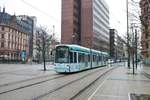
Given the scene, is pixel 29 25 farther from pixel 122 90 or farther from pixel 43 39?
pixel 122 90

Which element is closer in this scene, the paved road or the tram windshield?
the paved road

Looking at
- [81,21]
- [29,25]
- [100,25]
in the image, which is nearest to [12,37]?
[29,25]

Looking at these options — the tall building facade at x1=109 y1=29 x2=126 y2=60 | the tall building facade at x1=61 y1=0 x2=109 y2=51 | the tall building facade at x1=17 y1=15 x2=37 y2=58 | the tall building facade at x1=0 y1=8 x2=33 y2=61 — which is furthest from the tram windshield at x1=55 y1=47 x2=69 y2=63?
the tall building facade at x1=17 y1=15 x2=37 y2=58

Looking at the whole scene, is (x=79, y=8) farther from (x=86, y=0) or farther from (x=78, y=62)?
(x=78, y=62)

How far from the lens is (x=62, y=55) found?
109 ft

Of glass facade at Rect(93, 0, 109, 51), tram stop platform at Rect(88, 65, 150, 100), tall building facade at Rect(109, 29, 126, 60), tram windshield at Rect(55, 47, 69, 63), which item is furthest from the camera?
glass facade at Rect(93, 0, 109, 51)

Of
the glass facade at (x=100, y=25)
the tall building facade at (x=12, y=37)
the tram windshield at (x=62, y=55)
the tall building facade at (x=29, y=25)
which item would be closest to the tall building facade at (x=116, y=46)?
the glass facade at (x=100, y=25)

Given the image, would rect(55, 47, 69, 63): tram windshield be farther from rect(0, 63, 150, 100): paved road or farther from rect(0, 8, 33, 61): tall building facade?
rect(0, 8, 33, 61): tall building facade

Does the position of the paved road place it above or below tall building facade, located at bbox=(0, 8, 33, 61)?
below

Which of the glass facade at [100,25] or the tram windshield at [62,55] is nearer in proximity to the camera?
the tram windshield at [62,55]

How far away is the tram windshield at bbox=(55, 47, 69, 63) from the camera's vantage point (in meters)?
33.1

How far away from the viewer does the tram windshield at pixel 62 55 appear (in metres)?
33.1

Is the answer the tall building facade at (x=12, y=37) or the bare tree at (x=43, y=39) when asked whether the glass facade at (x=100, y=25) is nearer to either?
the tall building facade at (x=12, y=37)

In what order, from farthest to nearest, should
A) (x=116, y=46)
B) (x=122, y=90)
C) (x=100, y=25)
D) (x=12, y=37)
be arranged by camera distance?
(x=100, y=25) → (x=116, y=46) → (x=12, y=37) → (x=122, y=90)
